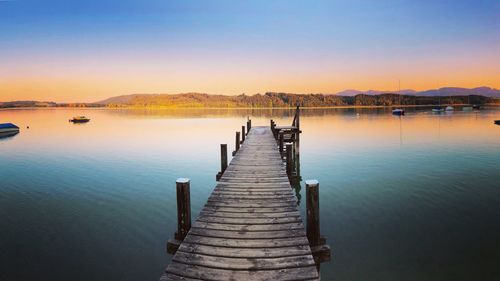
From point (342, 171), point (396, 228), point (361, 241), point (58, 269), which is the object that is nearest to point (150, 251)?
point (58, 269)

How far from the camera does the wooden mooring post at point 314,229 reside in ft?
23.1

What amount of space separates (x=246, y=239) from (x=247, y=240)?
0.05m

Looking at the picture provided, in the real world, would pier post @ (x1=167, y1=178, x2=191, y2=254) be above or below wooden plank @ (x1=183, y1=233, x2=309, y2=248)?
above

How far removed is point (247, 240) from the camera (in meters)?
6.92

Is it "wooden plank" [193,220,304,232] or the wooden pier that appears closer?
the wooden pier

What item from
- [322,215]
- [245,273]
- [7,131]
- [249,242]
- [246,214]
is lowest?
[322,215]

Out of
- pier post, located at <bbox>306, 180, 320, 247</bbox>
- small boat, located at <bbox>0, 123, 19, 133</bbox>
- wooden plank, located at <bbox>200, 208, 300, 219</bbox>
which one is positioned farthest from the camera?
small boat, located at <bbox>0, 123, 19, 133</bbox>

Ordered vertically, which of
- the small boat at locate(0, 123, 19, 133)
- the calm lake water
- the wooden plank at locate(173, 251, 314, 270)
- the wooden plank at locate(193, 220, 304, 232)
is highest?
the small boat at locate(0, 123, 19, 133)

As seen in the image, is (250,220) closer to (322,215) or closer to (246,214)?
(246,214)

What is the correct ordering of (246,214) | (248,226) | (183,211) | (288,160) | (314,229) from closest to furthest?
(314,229) → (183,211) → (248,226) → (246,214) → (288,160)

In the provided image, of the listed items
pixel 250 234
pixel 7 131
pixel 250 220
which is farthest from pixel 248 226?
pixel 7 131

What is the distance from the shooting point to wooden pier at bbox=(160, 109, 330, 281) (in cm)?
571

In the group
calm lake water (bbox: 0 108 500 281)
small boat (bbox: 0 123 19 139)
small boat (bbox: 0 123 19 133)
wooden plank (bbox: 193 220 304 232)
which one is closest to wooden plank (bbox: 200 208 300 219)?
wooden plank (bbox: 193 220 304 232)

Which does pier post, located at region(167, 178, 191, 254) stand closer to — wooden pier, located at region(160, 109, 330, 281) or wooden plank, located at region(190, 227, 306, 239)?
wooden pier, located at region(160, 109, 330, 281)
